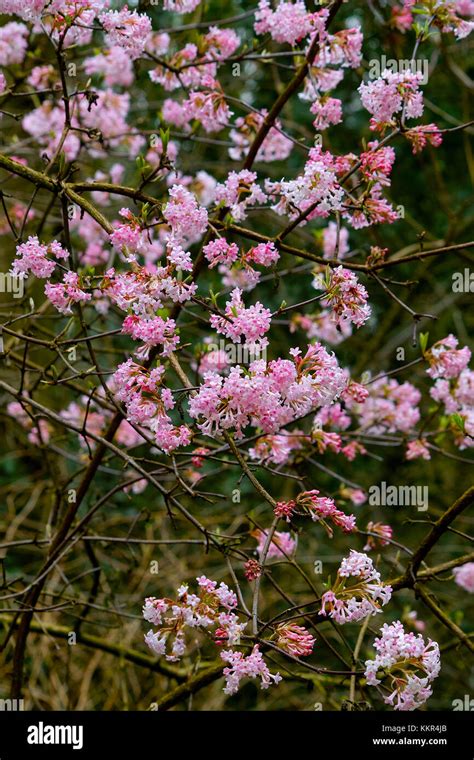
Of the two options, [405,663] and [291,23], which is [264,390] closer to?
[405,663]

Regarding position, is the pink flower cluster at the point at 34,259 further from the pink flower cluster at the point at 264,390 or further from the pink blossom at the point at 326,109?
the pink blossom at the point at 326,109

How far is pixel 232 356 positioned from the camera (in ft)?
8.56

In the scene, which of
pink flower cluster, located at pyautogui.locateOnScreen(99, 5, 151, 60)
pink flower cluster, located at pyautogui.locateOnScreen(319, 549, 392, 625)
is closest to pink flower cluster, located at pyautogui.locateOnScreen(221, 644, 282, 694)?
pink flower cluster, located at pyautogui.locateOnScreen(319, 549, 392, 625)

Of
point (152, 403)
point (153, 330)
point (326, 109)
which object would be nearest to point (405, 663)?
point (152, 403)

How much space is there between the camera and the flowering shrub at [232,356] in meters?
1.90

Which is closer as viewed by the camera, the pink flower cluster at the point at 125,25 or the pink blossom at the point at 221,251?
the pink blossom at the point at 221,251

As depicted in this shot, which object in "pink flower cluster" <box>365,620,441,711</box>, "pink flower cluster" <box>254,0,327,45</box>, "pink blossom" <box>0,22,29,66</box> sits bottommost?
"pink flower cluster" <box>365,620,441,711</box>

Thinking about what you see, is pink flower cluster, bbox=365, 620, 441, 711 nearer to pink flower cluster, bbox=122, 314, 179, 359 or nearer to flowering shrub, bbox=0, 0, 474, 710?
flowering shrub, bbox=0, 0, 474, 710

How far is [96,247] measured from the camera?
12.1 feet

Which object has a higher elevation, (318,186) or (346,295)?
(318,186)

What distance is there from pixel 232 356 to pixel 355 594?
1.00 metres

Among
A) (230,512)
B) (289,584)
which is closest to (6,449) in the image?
(230,512)

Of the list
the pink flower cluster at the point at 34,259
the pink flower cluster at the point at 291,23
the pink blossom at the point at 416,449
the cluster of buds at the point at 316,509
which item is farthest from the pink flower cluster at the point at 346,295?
the pink blossom at the point at 416,449

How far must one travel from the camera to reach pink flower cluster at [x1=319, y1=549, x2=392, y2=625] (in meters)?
1.75
